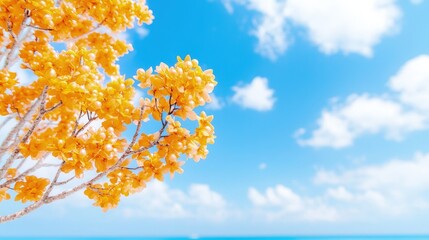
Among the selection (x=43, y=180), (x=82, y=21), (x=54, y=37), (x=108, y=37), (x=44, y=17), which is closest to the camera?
(x=43, y=180)

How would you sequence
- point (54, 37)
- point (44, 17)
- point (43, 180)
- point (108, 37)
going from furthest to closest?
point (108, 37) < point (54, 37) < point (44, 17) < point (43, 180)

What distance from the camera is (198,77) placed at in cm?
258

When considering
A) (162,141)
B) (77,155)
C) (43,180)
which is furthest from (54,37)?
(162,141)

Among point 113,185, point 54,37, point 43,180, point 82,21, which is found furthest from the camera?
point 82,21

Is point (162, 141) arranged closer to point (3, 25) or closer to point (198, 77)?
point (198, 77)

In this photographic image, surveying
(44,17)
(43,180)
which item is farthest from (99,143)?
(44,17)

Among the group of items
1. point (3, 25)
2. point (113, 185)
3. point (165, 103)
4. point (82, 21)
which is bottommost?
point (113, 185)

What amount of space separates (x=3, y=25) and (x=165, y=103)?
2.16m

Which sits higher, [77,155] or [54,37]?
[54,37]

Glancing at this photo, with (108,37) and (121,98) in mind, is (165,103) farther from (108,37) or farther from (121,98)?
(108,37)

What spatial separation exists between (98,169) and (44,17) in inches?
70.7

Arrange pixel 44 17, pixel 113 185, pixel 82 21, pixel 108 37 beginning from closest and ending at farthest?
1. pixel 113 185
2. pixel 44 17
3. pixel 82 21
4. pixel 108 37

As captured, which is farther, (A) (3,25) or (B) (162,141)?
(A) (3,25)

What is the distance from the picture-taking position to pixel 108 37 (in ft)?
15.4
